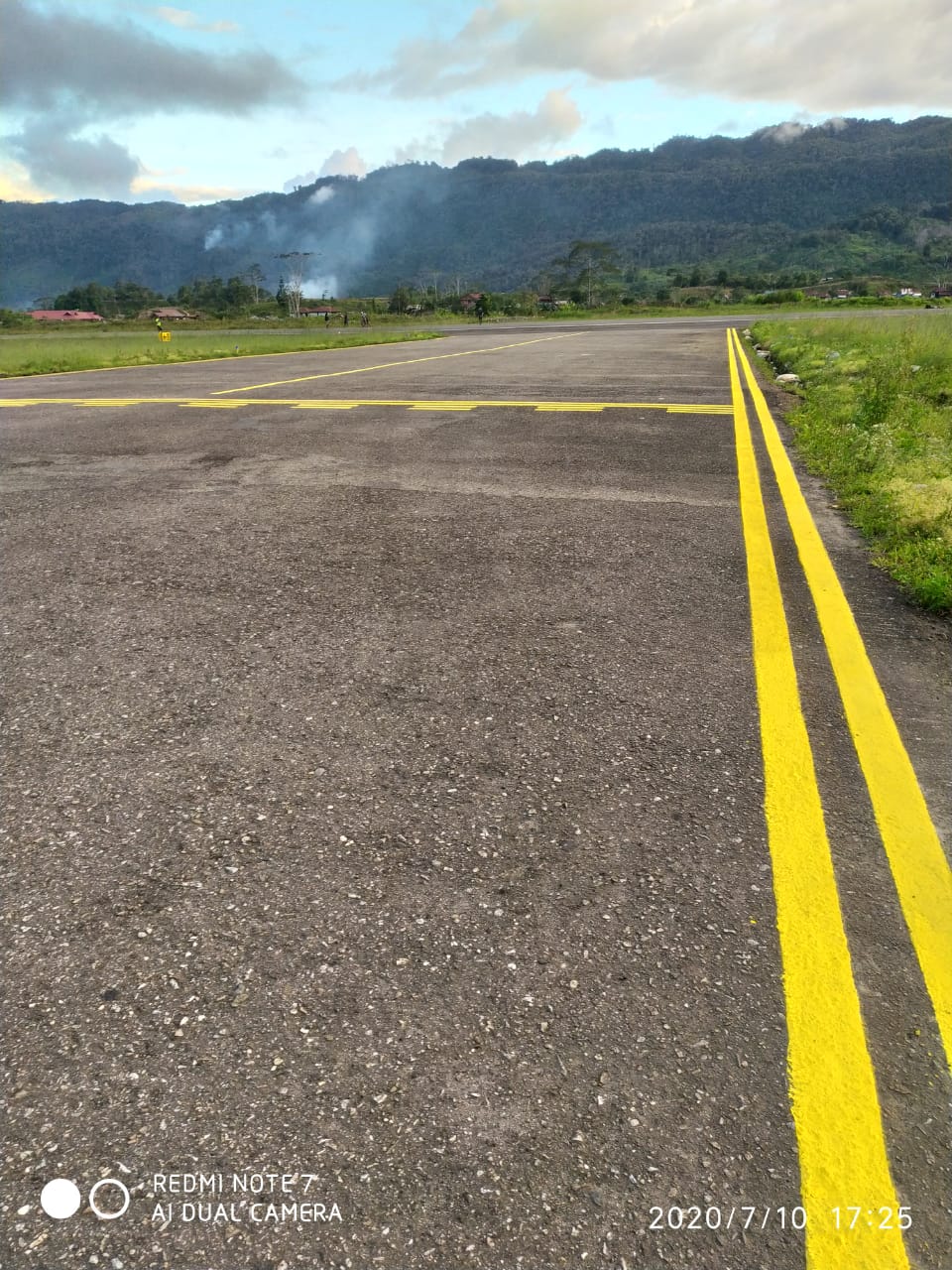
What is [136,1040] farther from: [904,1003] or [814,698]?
[814,698]

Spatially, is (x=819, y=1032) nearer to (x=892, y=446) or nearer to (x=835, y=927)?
(x=835, y=927)

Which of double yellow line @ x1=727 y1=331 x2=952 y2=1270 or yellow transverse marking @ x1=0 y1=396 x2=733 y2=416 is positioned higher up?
yellow transverse marking @ x1=0 y1=396 x2=733 y2=416

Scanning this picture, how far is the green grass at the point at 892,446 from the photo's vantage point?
4574 mm

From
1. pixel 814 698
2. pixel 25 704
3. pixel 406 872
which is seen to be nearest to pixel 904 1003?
pixel 406 872

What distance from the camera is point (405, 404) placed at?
10.5 metres

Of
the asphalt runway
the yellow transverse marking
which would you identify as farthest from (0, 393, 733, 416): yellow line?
the asphalt runway

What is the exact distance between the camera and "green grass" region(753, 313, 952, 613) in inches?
180

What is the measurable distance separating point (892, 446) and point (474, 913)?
21.0 ft

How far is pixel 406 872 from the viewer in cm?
210

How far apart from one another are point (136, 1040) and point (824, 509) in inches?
217

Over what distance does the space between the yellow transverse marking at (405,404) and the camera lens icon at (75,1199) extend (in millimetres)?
9385

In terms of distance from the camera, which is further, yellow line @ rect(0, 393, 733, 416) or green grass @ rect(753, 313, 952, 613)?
yellow line @ rect(0, 393, 733, 416)

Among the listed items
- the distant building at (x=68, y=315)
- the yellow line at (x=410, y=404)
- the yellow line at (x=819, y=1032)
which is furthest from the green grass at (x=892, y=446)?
the distant building at (x=68, y=315)

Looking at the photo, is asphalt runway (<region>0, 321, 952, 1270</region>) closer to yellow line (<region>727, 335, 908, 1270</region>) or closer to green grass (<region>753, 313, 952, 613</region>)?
yellow line (<region>727, 335, 908, 1270</region>)
